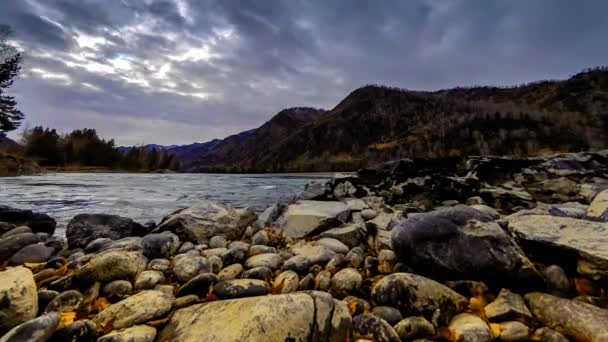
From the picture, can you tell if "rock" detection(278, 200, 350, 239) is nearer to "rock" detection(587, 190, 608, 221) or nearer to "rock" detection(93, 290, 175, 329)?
"rock" detection(93, 290, 175, 329)

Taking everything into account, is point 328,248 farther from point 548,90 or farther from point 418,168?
point 548,90

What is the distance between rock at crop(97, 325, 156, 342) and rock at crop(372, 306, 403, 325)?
2.05 m

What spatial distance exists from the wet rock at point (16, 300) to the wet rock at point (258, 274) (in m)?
2.06

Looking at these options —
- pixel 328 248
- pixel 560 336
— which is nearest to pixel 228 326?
pixel 328 248

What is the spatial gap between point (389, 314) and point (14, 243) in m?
6.21

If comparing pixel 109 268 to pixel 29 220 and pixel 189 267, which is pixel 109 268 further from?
pixel 29 220

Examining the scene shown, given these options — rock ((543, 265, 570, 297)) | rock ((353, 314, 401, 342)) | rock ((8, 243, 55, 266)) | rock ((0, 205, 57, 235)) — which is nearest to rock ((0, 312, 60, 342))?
rock ((353, 314, 401, 342))

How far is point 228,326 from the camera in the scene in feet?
7.54

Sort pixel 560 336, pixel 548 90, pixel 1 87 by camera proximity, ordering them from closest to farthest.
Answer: pixel 560 336, pixel 1 87, pixel 548 90

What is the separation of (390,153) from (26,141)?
104656 mm

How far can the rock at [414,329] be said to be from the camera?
2430 mm

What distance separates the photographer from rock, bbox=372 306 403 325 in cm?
262

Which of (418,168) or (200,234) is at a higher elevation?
(418,168)

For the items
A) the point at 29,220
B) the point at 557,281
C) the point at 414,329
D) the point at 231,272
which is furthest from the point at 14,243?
the point at 557,281
